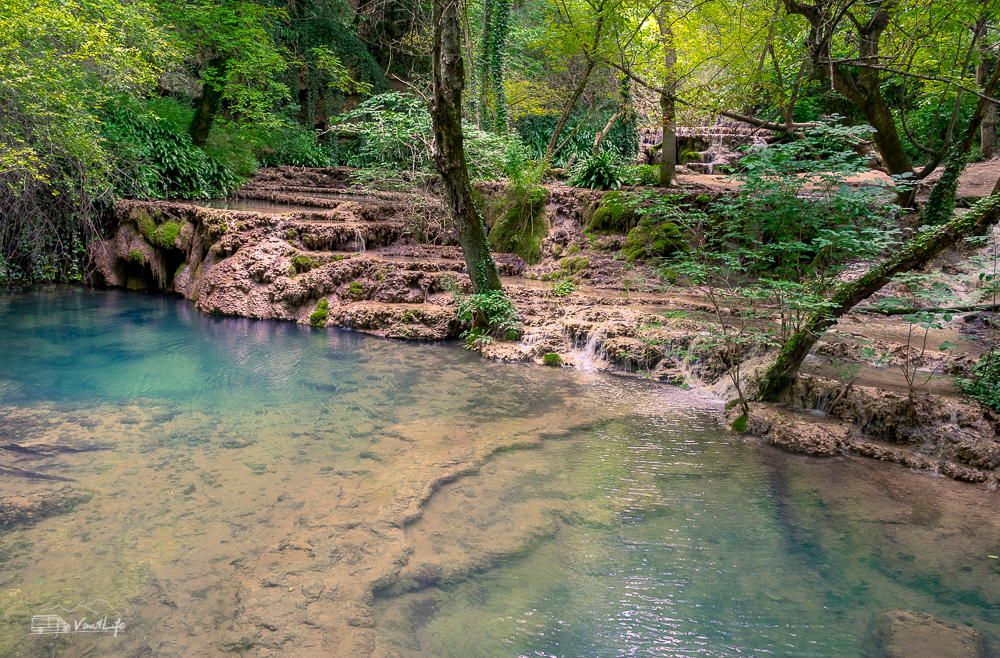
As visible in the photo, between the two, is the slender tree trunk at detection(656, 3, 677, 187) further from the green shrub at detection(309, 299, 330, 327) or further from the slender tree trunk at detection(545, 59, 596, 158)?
the green shrub at detection(309, 299, 330, 327)

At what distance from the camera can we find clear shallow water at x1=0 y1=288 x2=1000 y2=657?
348 cm

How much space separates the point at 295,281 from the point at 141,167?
20.0 ft

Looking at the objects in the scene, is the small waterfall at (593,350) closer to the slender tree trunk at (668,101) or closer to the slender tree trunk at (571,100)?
the slender tree trunk at (668,101)

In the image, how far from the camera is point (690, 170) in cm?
1791

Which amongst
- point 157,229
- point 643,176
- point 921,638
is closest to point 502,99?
point 643,176

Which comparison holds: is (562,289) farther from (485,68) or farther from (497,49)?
(485,68)

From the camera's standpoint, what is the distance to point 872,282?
5859 mm

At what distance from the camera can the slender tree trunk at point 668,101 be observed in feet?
37.6

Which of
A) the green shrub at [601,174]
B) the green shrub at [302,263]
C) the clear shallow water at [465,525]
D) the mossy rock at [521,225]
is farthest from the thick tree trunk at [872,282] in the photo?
the green shrub at [302,263]

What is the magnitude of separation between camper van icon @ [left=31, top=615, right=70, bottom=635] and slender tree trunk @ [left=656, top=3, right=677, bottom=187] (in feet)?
36.2

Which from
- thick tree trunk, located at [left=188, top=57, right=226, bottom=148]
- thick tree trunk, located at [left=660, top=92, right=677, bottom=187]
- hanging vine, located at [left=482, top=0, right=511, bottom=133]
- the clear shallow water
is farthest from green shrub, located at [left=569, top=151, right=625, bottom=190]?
thick tree trunk, located at [left=188, top=57, right=226, bottom=148]

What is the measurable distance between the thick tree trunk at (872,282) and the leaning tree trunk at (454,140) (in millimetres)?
4782

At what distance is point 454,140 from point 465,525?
6095 mm

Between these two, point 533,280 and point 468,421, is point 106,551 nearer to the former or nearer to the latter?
point 468,421
